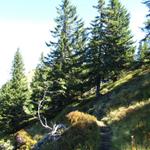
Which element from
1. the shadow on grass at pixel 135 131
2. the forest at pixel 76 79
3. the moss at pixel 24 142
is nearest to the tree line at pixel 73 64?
the forest at pixel 76 79

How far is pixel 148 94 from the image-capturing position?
27.5m

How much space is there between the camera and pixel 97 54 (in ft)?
160

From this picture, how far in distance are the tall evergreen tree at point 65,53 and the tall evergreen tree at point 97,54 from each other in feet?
9.38

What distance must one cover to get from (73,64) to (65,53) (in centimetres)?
516

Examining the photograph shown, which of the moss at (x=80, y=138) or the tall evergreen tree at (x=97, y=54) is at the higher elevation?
the tall evergreen tree at (x=97, y=54)

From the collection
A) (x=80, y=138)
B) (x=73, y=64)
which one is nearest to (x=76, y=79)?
(x=73, y=64)

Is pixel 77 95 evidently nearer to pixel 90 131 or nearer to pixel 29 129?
pixel 29 129

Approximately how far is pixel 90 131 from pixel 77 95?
37.3 metres

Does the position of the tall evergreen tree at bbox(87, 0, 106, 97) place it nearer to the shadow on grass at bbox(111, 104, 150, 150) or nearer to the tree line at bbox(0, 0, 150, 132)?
the tree line at bbox(0, 0, 150, 132)

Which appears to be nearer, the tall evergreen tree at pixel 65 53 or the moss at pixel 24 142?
the moss at pixel 24 142

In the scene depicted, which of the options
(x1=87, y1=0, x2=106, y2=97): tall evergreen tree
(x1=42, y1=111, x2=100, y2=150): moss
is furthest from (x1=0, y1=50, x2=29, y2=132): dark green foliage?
(x1=42, y1=111, x2=100, y2=150): moss

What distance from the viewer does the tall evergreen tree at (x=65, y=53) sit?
5309 cm

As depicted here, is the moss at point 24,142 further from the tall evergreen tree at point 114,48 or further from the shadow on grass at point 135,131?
the shadow on grass at point 135,131

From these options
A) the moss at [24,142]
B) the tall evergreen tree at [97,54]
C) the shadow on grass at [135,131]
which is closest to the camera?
the shadow on grass at [135,131]
